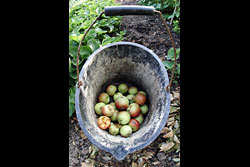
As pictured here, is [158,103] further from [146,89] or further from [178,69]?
[178,69]

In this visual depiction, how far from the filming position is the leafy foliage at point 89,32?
238cm

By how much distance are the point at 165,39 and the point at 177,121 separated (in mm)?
1426

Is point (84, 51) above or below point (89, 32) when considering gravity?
below

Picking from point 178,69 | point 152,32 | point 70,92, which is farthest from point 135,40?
point 70,92

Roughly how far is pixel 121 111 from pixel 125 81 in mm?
554

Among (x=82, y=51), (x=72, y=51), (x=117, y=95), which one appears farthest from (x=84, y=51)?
(x=117, y=95)

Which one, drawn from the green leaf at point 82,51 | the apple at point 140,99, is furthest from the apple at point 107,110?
the green leaf at point 82,51

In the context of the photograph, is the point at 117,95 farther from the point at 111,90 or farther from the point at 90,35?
the point at 90,35

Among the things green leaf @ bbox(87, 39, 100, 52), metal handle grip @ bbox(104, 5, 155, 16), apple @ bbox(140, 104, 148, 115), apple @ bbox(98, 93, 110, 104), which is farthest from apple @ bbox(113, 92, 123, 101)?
metal handle grip @ bbox(104, 5, 155, 16)

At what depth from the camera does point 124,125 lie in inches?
79.9

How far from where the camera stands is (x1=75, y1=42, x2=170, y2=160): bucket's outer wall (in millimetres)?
1531

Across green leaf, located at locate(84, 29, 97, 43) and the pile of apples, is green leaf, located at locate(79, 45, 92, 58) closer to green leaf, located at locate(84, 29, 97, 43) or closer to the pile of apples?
green leaf, located at locate(84, 29, 97, 43)

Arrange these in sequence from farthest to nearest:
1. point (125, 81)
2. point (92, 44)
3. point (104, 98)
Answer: point (125, 81), point (92, 44), point (104, 98)

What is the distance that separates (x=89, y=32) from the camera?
8.84 ft
